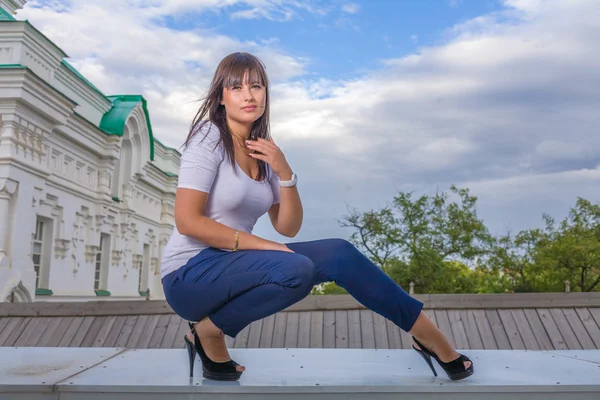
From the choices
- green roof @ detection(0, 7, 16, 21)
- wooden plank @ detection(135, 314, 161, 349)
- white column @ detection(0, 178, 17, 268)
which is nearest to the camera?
wooden plank @ detection(135, 314, 161, 349)

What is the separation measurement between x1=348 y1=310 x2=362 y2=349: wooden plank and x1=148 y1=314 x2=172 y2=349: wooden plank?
1830 millimetres

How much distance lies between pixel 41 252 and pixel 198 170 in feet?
47.1

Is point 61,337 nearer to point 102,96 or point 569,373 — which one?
point 569,373

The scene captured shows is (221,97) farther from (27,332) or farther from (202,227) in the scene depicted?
(27,332)

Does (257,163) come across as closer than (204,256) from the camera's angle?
No

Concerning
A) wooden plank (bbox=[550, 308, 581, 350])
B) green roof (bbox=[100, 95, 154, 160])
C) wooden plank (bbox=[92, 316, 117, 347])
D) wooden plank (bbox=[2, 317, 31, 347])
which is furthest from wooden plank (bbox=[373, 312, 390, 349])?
green roof (bbox=[100, 95, 154, 160])

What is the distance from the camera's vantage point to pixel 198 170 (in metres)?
2.19

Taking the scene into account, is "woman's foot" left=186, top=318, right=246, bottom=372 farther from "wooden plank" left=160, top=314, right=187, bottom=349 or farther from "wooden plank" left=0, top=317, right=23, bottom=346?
"wooden plank" left=0, top=317, right=23, bottom=346

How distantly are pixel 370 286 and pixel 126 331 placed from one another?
474cm

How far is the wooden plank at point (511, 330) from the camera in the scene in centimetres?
605

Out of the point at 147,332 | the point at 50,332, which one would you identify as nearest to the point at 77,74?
the point at 50,332

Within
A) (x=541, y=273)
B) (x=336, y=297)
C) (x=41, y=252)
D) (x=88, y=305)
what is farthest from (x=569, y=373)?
(x=541, y=273)

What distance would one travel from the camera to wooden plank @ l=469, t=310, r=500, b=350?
606 centimetres

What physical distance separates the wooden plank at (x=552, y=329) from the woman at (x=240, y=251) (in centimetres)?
428
